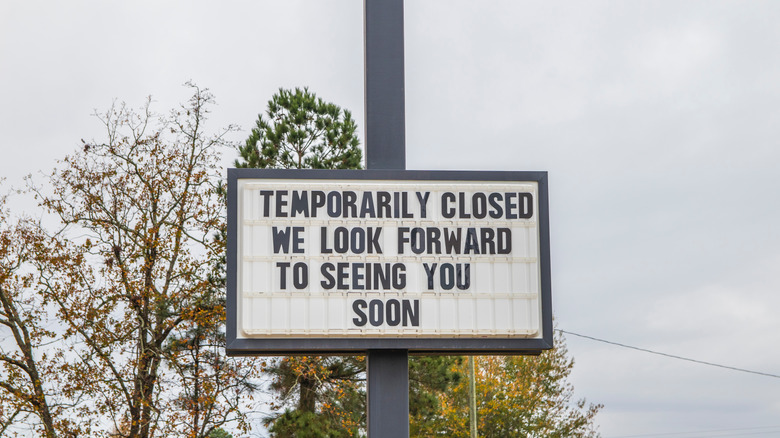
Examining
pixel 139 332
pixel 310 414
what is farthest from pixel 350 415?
pixel 139 332

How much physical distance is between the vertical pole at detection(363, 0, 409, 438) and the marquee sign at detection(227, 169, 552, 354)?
11.1 inches

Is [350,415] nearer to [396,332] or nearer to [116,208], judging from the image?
[116,208]

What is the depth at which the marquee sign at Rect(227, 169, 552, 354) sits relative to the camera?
24.5ft

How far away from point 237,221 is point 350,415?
46.0 ft

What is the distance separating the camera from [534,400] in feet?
111

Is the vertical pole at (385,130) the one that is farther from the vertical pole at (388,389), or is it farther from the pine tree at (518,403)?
the pine tree at (518,403)

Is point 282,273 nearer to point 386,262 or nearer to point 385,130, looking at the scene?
point 386,262

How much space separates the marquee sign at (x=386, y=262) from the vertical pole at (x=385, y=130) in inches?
11.1

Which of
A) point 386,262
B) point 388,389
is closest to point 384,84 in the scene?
point 386,262

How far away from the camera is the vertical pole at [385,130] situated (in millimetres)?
7626

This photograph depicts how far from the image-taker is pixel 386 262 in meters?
7.55

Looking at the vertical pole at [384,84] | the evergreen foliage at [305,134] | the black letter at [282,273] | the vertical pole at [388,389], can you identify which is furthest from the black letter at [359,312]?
the evergreen foliage at [305,134]

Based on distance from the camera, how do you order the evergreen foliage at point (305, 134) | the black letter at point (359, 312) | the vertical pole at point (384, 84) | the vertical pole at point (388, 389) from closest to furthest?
the black letter at point (359, 312) → the vertical pole at point (388, 389) → the vertical pole at point (384, 84) → the evergreen foliage at point (305, 134)

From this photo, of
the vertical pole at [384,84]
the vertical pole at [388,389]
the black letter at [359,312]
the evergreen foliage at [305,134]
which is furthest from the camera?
the evergreen foliage at [305,134]
